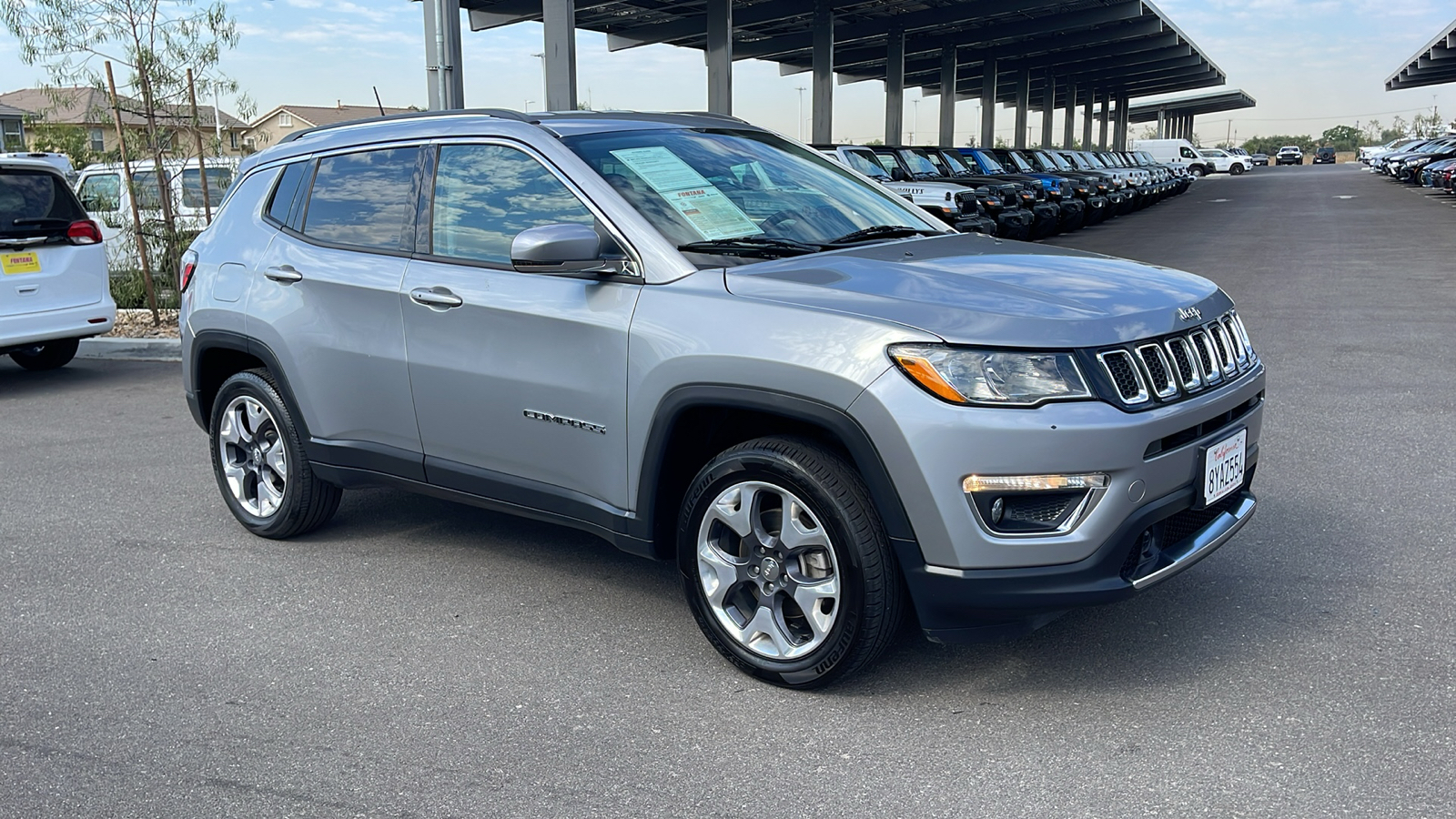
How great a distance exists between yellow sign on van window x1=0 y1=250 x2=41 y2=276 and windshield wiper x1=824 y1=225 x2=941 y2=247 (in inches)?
303

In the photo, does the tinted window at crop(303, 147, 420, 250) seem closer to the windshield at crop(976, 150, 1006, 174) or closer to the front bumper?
the front bumper

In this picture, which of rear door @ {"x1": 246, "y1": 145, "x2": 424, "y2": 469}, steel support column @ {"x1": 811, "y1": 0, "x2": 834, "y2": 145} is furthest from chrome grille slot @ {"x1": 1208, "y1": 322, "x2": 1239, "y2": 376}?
steel support column @ {"x1": 811, "y1": 0, "x2": 834, "y2": 145}

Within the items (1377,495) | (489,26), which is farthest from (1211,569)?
(489,26)

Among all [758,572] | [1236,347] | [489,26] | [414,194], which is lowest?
[758,572]

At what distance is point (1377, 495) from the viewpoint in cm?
554

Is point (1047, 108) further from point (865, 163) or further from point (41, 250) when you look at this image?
point (41, 250)

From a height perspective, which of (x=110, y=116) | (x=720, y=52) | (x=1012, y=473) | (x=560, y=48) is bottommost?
(x=1012, y=473)

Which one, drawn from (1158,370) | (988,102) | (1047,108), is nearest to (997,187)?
(1158,370)

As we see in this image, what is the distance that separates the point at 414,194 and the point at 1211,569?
3349 mm

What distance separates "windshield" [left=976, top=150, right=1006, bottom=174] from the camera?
24913 millimetres

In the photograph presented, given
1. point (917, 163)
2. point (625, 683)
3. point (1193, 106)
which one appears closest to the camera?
point (625, 683)

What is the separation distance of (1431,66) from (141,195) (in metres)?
71.2

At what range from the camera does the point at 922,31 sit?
133ft

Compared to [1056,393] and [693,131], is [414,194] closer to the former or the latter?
[693,131]
